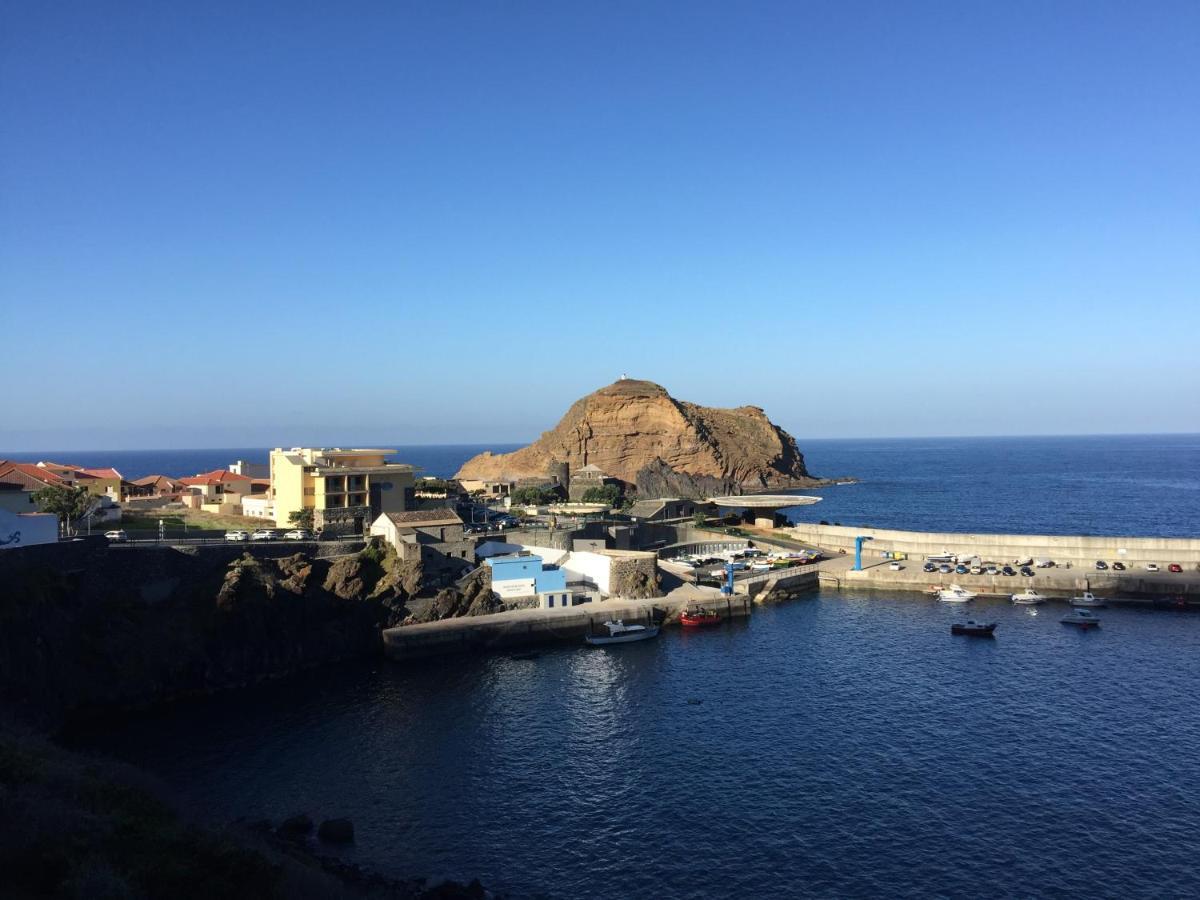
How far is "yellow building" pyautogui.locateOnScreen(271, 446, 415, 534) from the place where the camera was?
57.9m

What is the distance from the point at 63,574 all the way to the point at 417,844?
25846 mm

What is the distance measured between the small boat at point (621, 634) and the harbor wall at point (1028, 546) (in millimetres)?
29691

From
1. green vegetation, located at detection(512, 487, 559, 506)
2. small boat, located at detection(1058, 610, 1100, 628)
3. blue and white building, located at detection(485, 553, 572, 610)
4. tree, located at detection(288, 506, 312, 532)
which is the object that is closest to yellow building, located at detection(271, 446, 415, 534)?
tree, located at detection(288, 506, 312, 532)

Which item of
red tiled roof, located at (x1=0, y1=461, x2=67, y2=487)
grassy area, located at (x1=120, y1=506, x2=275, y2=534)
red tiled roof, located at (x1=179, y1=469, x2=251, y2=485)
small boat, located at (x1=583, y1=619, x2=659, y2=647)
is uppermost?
red tiled roof, located at (x1=0, y1=461, x2=67, y2=487)

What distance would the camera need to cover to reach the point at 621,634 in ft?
160

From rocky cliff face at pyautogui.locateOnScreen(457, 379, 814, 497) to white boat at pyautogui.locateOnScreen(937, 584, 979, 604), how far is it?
273 feet

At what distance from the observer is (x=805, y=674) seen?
41.3 metres

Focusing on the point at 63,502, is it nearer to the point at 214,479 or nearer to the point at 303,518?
the point at 303,518

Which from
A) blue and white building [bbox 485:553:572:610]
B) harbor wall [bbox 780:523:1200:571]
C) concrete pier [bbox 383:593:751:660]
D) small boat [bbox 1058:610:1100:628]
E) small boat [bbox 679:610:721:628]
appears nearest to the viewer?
concrete pier [bbox 383:593:751:660]

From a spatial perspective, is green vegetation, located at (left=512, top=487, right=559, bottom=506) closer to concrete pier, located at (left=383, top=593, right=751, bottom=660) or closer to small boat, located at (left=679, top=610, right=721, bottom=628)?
concrete pier, located at (left=383, top=593, right=751, bottom=660)

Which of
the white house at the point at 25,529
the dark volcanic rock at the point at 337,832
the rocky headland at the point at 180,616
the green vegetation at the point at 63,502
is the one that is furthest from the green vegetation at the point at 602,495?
the dark volcanic rock at the point at 337,832

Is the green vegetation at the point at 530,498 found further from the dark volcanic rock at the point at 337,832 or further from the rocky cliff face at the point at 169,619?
the dark volcanic rock at the point at 337,832

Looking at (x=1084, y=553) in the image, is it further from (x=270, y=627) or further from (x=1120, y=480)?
(x=1120, y=480)

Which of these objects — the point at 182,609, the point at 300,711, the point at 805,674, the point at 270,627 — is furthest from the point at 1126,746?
the point at 182,609
